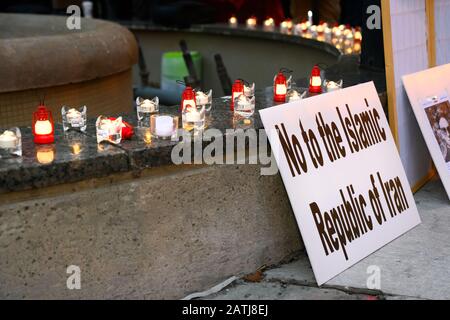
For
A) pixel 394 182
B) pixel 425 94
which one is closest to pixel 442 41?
pixel 425 94

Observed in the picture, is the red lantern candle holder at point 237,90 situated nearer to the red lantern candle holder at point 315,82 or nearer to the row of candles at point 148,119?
the row of candles at point 148,119

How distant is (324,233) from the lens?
162 inches

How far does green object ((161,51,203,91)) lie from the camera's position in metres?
11.1

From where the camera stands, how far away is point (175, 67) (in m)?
11.2

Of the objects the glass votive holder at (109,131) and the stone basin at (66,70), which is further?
the stone basin at (66,70)

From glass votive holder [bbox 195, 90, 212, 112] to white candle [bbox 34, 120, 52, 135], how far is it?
0.95 m

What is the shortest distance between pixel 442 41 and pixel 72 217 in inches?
140

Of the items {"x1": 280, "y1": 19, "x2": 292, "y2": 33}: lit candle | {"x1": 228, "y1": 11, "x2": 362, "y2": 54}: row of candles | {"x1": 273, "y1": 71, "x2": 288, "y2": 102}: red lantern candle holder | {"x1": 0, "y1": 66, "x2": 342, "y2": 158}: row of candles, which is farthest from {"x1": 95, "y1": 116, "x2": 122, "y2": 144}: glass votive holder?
{"x1": 280, "y1": 19, "x2": 292, "y2": 33}: lit candle

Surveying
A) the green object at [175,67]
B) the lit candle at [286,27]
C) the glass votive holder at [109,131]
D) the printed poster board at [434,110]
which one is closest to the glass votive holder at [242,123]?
the glass votive holder at [109,131]

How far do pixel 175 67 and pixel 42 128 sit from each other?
25.0ft

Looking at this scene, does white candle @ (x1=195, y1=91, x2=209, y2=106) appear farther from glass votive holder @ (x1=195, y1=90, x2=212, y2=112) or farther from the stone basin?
the stone basin

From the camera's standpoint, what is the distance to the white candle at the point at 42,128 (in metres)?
3.64

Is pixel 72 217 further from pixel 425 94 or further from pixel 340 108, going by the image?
pixel 425 94
